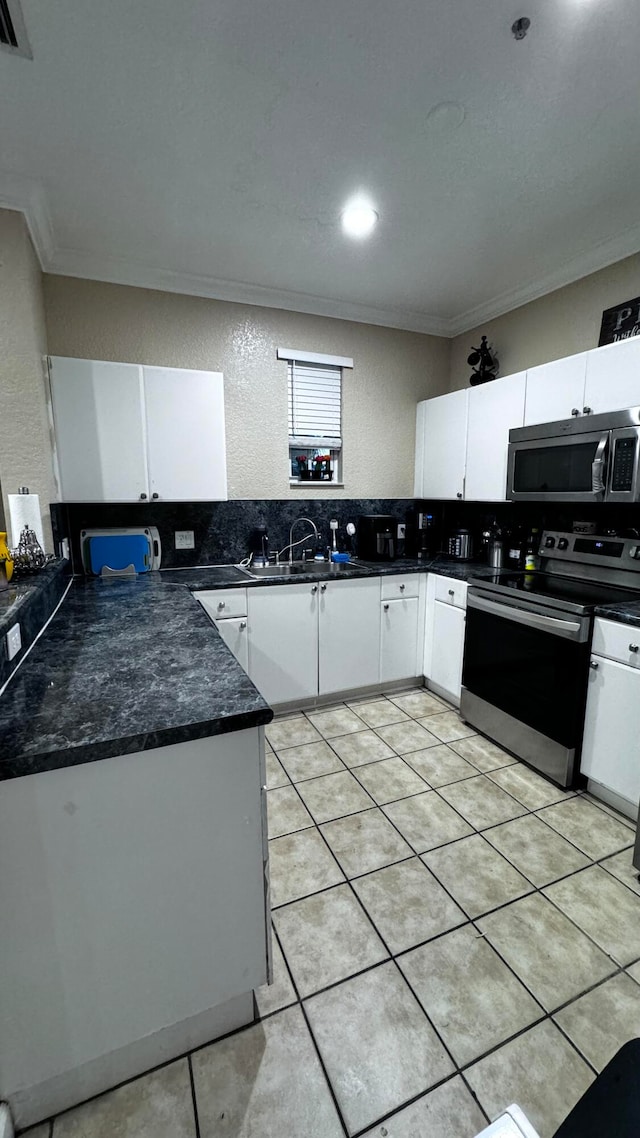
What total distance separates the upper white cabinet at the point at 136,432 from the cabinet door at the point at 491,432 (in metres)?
1.62

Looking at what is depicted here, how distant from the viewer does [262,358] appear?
3080 mm

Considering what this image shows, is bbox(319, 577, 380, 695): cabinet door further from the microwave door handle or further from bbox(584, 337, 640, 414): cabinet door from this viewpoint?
bbox(584, 337, 640, 414): cabinet door

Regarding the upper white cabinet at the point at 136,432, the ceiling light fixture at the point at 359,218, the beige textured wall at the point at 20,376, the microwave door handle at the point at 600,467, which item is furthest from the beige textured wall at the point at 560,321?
the beige textured wall at the point at 20,376

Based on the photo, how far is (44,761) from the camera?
91cm

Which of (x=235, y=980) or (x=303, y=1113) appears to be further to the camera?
(x=235, y=980)

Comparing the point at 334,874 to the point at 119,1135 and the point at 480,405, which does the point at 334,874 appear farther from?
the point at 480,405

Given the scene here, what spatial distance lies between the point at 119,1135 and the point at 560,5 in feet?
9.67

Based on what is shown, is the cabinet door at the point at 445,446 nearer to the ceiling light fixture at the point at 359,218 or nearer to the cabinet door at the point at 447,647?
the cabinet door at the point at 447,647

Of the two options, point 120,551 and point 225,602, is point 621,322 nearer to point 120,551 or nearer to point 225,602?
point 225,602

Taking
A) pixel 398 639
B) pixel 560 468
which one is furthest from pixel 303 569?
pixel 560 468

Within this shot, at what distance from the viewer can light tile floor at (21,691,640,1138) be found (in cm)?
108

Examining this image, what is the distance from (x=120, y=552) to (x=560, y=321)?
2993mm

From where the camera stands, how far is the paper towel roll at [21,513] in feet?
5.98

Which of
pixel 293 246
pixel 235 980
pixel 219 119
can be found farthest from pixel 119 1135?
pixel 293 246
